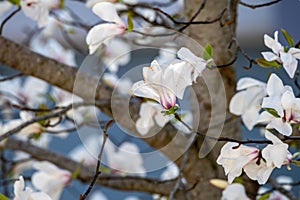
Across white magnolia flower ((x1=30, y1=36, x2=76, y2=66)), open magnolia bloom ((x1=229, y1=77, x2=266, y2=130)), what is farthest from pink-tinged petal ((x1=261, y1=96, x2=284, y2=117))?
white magnolia flower ((x1=30, y1=36, x2=76, y2=66))

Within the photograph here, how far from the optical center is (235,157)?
548mm

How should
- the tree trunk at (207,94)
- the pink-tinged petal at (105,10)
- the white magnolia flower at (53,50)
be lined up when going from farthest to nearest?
the white magnolia flower at (53,50) → the tree trunk at (207,94) → the pink-tinged petal at (105,10)

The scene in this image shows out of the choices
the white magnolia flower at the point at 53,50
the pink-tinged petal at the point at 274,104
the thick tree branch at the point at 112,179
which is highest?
the pink-tinged petal at the point at 274,104

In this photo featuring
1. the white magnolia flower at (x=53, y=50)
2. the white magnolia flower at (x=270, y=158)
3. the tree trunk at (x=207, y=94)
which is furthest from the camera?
the white magnolia flower at (x=53, y=50)

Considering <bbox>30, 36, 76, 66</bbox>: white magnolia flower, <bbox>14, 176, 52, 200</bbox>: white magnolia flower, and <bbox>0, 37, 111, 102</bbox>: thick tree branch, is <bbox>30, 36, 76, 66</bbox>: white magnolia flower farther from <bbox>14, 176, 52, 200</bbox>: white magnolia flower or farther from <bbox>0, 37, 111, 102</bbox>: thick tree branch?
<bbox>14, 176, 52, 200</bbox>: white magnolia flower

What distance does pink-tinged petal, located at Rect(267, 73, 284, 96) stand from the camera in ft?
1.83

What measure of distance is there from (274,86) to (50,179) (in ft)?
1.39

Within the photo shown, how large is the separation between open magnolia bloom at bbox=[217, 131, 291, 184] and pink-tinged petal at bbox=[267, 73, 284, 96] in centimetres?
4

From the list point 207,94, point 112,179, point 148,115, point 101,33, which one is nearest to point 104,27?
point 101,33

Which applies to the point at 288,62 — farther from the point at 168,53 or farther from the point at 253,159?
the point at 168,53

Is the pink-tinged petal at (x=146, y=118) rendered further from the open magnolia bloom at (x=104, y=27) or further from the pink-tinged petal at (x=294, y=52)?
the pink-tinged petal at (x=294, y=52)

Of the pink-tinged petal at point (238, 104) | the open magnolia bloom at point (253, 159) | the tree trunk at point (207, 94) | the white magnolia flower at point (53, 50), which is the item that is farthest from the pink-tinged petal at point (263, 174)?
the white magnolia flower at point (53, 50)

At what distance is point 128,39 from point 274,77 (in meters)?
0.47

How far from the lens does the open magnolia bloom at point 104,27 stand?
679 millimetres
